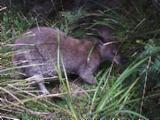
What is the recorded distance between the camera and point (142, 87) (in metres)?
5.66

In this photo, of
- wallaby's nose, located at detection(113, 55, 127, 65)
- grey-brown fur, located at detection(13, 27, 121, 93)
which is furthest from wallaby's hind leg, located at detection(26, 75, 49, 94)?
wallaby's nose, located at detection(113, 55, 127, 65)

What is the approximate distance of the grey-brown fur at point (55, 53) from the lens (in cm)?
603

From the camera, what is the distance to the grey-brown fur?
19.8ft

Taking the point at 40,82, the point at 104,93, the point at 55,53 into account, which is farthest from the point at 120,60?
the point at 40,82

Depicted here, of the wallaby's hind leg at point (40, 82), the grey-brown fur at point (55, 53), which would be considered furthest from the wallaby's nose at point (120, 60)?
the wallaby's hind leg at point (40, 82)

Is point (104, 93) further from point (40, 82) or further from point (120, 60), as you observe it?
point (40, 82)

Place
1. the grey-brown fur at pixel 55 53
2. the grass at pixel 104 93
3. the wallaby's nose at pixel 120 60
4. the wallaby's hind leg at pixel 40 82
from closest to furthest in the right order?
1. the grass at pixel 104 93
2. the wallaby's hind leg at pixel 40 82
3. the grey-brown fur at pixel 55 53
4. the wallaby's nose at pixel 120 60

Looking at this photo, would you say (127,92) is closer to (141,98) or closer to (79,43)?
(141,98)

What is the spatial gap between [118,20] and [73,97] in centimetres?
124

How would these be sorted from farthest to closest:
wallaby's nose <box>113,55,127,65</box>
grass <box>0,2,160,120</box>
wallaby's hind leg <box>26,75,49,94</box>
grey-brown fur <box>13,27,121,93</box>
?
wallaby's nose <box>113,55,127,65</box> < grey-brown fur <box>13,27,121,93</box> < wallaby's hind leg <box>26,75,49,94</box> < grass <box>0,2,160,120</box>

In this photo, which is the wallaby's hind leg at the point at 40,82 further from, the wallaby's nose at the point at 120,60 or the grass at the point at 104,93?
the wallaby's nose at the point at 120,60

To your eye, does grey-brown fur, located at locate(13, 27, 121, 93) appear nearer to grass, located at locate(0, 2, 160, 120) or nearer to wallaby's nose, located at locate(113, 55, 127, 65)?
wallaby's nose, located at locate(113, 55, 127, 65)

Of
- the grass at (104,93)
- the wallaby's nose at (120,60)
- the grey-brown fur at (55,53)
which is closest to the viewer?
the grass at (104,93)

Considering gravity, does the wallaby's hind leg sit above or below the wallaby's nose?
below
